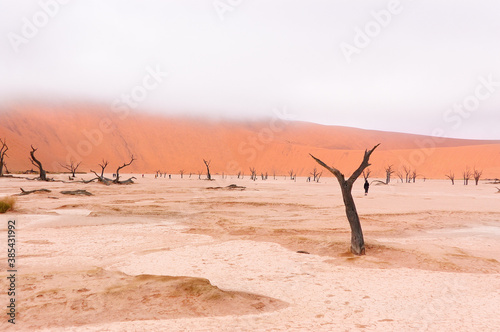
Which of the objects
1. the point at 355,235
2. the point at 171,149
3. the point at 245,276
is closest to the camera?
the point at 245,276

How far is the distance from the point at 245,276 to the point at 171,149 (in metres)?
97.3

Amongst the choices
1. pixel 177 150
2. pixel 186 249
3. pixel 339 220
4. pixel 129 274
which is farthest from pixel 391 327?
pixel 177 150

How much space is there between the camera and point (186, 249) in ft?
28.9

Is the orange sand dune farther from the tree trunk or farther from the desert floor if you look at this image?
the tree trunk

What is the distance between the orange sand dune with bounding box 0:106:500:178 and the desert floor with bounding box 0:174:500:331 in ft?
215

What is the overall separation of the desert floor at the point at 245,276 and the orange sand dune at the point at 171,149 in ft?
215

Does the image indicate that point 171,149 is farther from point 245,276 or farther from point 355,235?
point 245,276

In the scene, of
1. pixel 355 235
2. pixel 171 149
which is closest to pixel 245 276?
pixel 355 235

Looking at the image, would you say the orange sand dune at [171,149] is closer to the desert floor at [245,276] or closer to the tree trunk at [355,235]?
the desert floor at [245,276]

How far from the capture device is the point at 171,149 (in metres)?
101

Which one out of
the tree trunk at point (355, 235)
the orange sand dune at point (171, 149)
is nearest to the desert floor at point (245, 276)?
the tree trunk at point (355, 235)

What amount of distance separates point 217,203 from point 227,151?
291 feet

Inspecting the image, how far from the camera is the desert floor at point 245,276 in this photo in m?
4.57

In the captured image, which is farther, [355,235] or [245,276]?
[355,235]
